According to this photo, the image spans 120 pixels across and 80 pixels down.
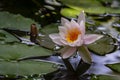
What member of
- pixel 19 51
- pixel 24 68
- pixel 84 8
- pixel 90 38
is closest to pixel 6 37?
pixel 19 51

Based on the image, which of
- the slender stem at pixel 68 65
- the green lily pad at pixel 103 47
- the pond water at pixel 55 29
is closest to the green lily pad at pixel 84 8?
the pond water at pixel 55 29

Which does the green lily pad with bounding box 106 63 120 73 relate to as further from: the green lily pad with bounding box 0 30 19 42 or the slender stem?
the green lily pad with bounding box 0 30 19 42

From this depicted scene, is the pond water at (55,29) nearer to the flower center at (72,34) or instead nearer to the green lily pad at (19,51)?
the green lily pad at (19,51)

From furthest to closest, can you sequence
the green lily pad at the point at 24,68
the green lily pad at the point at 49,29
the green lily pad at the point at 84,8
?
the green lily pad at the point at 84,8, the green lily pad at the point at 49,29, the green lily pad at the point at 24,68

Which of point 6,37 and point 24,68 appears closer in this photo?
point 24,68

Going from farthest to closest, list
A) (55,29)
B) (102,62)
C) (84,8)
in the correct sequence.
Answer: (84,8) < (55,29) < (102,62)

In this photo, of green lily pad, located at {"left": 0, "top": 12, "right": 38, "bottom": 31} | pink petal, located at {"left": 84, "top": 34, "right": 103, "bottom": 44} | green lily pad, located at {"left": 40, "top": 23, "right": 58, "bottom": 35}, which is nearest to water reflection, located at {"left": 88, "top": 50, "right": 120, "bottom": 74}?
pink petal, located at {"left": 84, "top": 34, "right": 103, "bottom": 44}

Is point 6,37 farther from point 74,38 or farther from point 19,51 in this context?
point 74,38

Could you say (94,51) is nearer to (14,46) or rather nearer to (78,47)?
(78,47)
